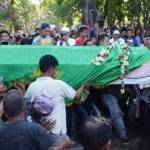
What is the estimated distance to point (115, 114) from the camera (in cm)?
695

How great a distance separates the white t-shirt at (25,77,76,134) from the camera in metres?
5.33

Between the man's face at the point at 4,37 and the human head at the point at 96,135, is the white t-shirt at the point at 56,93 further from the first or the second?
the man's face at the point at 4,37

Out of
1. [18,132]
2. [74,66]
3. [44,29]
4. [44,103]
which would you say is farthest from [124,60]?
[18,132]

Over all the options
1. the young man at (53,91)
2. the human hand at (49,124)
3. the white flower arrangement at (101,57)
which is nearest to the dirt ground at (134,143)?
the white flower arrangement at (101,57)

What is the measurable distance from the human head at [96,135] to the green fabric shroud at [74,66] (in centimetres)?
363

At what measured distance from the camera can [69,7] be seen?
33812mm

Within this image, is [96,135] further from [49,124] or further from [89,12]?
[89,12]

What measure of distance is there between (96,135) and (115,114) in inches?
161

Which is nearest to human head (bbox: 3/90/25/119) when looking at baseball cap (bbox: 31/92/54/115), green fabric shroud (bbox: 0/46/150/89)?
baseball cap (bbox: 31/92/54/115)

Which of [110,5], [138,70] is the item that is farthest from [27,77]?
[110,5]

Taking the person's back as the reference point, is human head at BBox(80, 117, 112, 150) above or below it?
above

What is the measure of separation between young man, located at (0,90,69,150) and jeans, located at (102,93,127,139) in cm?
313

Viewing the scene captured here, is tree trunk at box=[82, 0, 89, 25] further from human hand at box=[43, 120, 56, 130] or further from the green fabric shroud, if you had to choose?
human hand at box=[43, 120, 56, 130]

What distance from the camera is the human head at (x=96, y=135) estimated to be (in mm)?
2881
